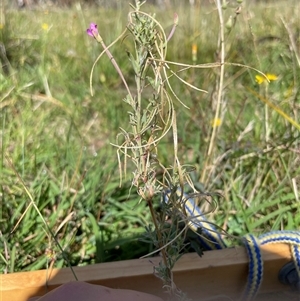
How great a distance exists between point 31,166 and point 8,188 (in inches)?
4.5

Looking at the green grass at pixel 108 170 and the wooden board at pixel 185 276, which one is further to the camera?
the green grass at pixel 108 170

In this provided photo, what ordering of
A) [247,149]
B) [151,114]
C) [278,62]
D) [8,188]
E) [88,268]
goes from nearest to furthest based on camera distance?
[151,114]
[88,268]
[8,188]
[247,149]
[278,62]

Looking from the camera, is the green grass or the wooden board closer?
the wooden board

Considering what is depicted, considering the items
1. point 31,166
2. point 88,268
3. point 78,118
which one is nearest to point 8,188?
point 31,166

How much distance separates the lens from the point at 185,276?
772 millimetres

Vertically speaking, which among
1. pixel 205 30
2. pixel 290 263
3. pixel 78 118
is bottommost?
pixel 290 263

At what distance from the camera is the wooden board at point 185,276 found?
2.46 ft

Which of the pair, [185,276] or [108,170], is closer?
[185,276]

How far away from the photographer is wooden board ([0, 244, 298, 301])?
749mm

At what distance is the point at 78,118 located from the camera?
1553 millimetres

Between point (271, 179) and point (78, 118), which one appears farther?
point (78, 118)

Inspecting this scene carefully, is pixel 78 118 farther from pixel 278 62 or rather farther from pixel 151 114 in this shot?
pixel 151 114

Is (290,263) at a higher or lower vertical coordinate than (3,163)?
lower

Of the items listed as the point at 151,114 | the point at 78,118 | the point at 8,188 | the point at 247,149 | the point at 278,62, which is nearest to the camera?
the point at 151,114
